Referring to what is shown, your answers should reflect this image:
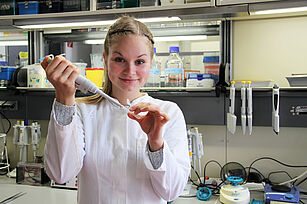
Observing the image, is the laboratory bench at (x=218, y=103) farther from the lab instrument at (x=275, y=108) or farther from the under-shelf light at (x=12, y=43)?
the under-shelf light at (x=12, y=43)

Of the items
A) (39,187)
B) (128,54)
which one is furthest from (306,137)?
(39,187)

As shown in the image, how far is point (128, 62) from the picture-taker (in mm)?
1041

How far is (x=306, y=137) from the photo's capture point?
1.96 metres

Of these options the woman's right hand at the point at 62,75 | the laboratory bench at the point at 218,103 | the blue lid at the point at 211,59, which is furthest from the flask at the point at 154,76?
the woman's right hand at the point at 62,75

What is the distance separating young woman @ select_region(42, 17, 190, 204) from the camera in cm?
93

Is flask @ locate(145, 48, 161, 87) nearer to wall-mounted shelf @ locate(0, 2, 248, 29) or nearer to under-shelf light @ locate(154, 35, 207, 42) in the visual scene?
under-shelf light @ locate(154, 35, 207, 42)

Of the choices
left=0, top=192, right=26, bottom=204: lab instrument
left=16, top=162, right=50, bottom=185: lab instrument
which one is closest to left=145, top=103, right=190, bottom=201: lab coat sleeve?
left=0, top=192, right=26, bottom=204: lab instrument

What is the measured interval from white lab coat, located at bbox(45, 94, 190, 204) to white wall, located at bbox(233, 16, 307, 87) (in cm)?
110

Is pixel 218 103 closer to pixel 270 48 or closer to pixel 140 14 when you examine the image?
pixel 270 48

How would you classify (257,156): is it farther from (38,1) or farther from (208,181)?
(38,1)

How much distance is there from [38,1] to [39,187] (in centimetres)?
A: 127

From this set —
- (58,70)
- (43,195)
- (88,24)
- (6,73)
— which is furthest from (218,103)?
(6,73)

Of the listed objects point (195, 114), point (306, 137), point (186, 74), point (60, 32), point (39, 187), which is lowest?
point (39, 187)

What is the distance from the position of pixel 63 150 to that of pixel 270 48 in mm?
1606
